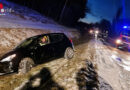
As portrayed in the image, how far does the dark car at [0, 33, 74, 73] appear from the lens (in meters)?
4.43

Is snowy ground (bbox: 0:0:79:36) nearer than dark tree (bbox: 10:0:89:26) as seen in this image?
Yes

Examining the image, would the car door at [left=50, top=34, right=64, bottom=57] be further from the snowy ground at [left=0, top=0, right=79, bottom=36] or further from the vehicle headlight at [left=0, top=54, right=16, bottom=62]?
the snowy ground at [left=0, top=0, right=79, bottom=36]

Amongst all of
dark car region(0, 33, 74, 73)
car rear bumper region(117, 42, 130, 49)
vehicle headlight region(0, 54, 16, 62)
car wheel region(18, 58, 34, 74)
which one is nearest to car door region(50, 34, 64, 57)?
dark car region(0, 33, 74, 73)

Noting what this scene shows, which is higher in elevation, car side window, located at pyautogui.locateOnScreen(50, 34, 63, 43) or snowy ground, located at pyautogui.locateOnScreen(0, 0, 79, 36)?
snowy ground, located at pyautogui.locateOnScreen(0, 0, 79, 36)

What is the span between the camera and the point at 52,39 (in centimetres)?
611

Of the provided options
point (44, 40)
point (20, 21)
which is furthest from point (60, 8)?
point (44, 40)

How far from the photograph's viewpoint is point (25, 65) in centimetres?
474

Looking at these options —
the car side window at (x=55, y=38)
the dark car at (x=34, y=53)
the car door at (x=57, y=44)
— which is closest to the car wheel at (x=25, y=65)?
the dark car at (x=34, y=53)

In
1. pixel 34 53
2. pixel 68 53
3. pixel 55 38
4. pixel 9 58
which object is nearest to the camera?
pixel 9 58

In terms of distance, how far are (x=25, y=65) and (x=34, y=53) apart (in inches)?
25.8

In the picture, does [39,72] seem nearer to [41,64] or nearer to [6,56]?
[41,64]

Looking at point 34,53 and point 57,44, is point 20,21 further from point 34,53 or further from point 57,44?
point 34,53

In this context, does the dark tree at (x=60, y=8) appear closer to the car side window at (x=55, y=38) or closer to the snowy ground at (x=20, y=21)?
the snowy ground at (x=20, y=21)

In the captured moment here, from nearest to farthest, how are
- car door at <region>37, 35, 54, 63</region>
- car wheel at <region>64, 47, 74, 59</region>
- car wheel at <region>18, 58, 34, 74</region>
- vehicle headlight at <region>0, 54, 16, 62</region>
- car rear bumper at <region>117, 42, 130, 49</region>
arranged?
vehicle headlight at <region>0, 54, 16, 62</region> → car wheel at <region>18, 58, 34, 74</region> → car door at <region>37, 35, 54, 63</region> → car wheel at <region>64, 47, 74, 59</region> → car rear bumper at <region>117, 42, 130, 49</region>
